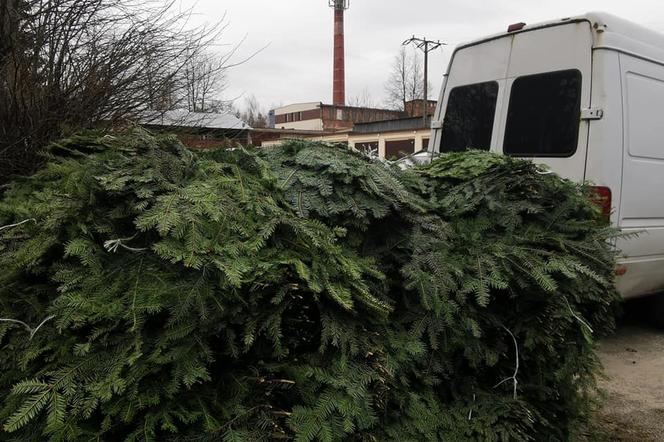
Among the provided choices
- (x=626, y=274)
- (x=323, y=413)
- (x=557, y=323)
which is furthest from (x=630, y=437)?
(x=323, y=413)

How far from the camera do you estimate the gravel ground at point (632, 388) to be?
9.35 ft

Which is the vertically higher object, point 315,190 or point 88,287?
point 315,190

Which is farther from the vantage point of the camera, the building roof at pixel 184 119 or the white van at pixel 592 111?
the building roof at pixel 184 119

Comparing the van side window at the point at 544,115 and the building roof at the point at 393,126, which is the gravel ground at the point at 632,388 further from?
the building roof at the point at 393,126

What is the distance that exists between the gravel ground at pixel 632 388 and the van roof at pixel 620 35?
2.36 metres

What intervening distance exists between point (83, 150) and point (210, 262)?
3.77 ft

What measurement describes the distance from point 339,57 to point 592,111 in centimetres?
3726

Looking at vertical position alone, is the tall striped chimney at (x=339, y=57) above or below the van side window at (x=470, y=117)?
above

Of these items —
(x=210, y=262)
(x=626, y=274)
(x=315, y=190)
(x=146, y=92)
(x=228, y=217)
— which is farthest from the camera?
(x=146, y=92)

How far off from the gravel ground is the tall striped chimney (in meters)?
36.5

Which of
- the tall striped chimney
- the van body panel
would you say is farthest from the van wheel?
the tall striped chimney

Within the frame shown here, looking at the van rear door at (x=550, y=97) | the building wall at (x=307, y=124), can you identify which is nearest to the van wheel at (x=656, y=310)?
the van rear door at (x=550, y=97)

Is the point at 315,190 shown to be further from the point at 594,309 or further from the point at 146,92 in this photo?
the point at 146,92

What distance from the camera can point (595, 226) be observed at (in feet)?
7.93
